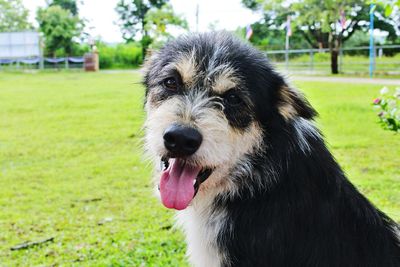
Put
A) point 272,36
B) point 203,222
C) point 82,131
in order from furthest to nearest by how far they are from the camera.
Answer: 1. point 272,36
2. point 82,131
3. point 203,222

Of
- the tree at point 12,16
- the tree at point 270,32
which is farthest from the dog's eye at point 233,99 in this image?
the tree at point 12,16

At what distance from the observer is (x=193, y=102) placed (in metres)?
2.51

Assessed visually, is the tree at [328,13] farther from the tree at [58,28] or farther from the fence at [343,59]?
the tree at [58,28]

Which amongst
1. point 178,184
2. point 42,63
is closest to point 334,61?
point 178,184

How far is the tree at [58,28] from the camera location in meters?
42.7

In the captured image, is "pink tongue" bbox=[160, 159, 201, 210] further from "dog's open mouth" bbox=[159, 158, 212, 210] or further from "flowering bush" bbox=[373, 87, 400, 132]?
"flowering bush" bbox=[373, 87, 400, 132]

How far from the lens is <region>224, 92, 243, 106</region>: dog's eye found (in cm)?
261

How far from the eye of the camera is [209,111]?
247 centimetres

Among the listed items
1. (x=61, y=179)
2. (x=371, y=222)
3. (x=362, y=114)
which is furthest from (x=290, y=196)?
(x=362, y=114)

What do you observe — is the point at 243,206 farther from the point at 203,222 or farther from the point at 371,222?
the point at 371,222

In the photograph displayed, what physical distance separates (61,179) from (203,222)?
13.8 ft

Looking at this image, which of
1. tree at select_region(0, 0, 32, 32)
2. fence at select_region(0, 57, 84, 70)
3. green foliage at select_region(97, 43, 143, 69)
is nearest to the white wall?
fence at select_region(0, 57, 84, 70)

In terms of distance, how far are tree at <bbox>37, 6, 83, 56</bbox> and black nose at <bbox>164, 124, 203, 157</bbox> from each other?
43054 mm

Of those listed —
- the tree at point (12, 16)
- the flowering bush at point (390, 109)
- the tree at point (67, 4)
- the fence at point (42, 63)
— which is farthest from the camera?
the tree at point (12, 16)
